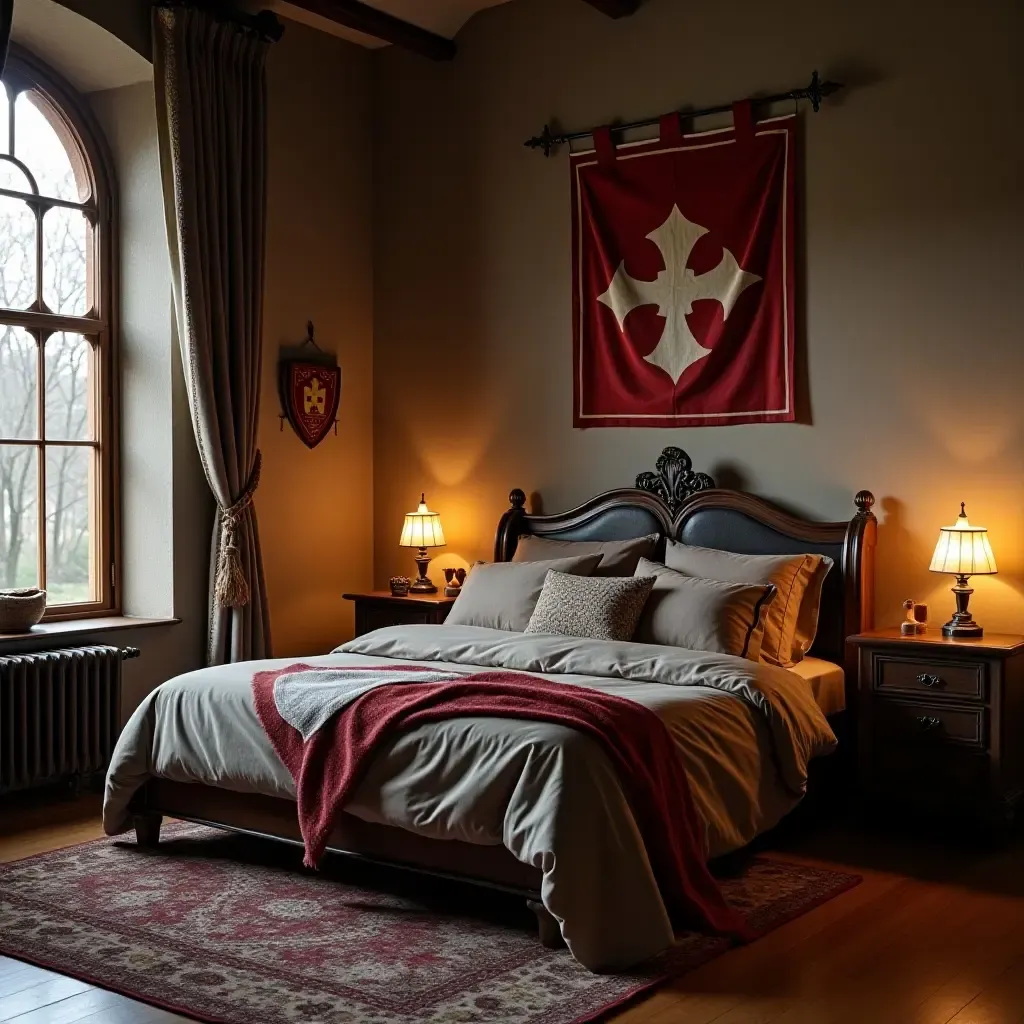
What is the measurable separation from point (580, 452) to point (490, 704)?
2.24 m

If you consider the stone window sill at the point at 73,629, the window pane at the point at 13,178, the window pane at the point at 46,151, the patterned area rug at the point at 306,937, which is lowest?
the patterned area rug at the point at 306,937

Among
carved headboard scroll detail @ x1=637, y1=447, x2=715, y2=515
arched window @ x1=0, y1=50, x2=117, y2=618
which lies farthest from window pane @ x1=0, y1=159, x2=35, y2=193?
carved headboard scroll detail @ x1=637, y1=447, x2=715, y2=515

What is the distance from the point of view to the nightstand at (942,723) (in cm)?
431

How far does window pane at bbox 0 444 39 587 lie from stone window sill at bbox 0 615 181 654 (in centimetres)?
23

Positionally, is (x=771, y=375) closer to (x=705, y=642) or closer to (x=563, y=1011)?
(x=705, y=642)

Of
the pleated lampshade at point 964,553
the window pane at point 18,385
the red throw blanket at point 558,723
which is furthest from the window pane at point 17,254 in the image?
the pleated lampshade at point 964,553

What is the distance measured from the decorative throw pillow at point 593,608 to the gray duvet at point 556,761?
0.17 m

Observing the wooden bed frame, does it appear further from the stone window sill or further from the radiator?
A: the stone window sill

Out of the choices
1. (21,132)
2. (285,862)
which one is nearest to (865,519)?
(285,862)

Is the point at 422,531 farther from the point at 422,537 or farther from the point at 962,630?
the point at 962,630

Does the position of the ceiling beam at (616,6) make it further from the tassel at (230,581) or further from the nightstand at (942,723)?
the nightstand at (942,723)

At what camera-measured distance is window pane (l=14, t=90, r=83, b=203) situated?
5.21 m

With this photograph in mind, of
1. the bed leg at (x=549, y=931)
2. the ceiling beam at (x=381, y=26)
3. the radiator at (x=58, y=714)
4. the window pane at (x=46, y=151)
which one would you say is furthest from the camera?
the ceiling beam at (x=381, y=26)

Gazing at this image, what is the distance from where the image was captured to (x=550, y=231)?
577cm
